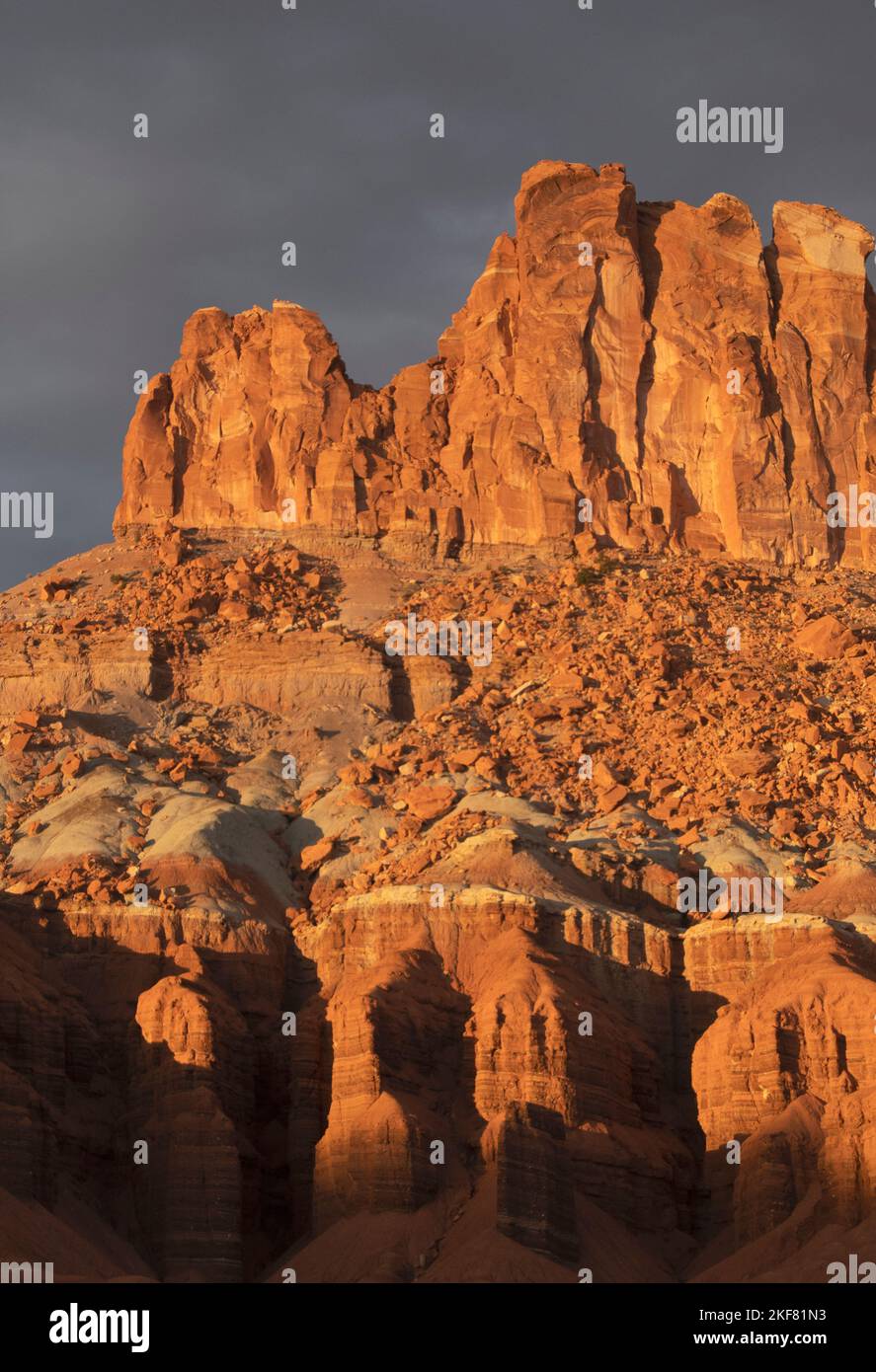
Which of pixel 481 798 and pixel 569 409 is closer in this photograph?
pixel 481 798

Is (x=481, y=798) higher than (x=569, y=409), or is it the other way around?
(x=569, y=409)

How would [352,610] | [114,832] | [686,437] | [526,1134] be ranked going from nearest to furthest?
[526,1134] → [114,832] → [352,610] → [686,437]

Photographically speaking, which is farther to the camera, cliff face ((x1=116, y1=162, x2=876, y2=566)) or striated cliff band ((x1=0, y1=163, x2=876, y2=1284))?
cliff face ((x1=116, y1=162, x2=876, y2=566))

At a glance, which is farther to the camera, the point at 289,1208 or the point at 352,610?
the point at 352,610

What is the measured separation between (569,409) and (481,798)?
27398mm

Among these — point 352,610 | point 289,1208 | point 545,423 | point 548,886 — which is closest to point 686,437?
point 545,423

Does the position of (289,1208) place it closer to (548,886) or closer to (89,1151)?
(89,1151)

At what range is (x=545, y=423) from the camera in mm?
119250

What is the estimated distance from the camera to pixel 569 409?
119625 millimetres

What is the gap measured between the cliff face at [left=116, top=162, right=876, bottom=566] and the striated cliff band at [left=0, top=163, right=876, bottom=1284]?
0.57ft

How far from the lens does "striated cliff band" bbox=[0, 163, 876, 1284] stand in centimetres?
8156

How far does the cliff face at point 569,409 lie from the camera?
118688mm

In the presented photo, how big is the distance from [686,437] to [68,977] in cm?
4230
